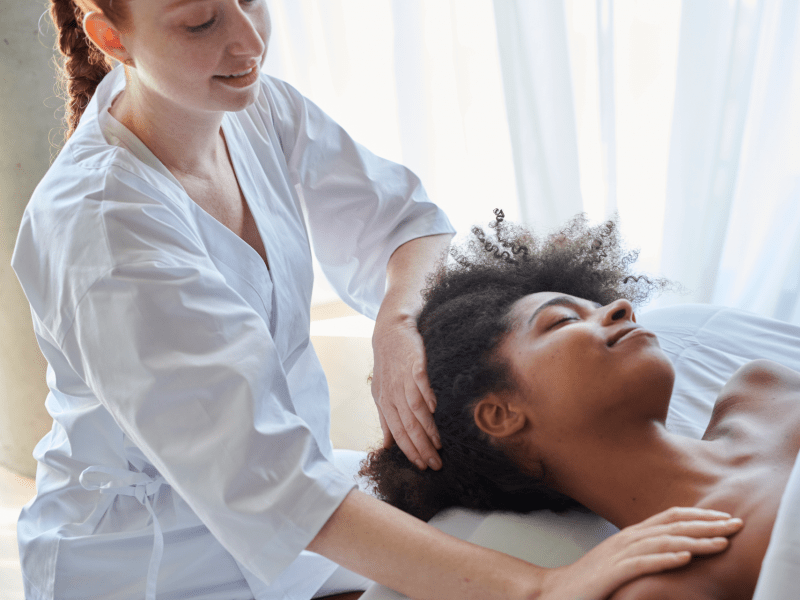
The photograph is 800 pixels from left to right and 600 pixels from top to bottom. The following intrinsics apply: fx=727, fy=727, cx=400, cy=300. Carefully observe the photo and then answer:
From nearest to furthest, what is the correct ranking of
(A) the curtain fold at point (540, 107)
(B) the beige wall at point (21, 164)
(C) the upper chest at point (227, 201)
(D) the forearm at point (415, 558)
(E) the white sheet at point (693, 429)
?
(E) the white sheet at point (693, 429) → (D) the forearm at point (415, 558) → (C) the upper chest at point (227, 201) → (B) the beige wall at point (21, 164) → (A) the curtain fold at point (540, 107)

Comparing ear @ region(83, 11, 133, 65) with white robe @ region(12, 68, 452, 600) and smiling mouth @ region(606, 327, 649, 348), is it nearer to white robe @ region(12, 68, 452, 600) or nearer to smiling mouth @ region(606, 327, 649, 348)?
white robe @ region(12, 68, 452, 600)

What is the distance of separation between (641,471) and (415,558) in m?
0.35

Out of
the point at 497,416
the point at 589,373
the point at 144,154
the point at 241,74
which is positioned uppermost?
the point at 241,74

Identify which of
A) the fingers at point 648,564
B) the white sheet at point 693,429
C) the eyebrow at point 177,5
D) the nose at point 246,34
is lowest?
the white sheet at point 693,429

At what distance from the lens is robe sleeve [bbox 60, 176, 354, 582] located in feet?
3.09

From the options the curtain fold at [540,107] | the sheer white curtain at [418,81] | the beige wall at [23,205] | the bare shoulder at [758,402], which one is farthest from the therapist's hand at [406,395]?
the sheer white curtain at [418,81]

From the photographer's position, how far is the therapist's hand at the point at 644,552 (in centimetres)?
81

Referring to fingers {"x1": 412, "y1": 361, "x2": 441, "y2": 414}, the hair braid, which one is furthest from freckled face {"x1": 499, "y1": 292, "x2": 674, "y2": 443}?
the hair braid

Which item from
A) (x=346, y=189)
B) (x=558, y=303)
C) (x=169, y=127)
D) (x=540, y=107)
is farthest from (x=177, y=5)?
(x=540, y=107)

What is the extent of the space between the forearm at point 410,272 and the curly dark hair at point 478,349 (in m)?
0.03

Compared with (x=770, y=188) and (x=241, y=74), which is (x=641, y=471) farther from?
(x=770, y=188)

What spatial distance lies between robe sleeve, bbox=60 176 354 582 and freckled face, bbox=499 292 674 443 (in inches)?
12.6

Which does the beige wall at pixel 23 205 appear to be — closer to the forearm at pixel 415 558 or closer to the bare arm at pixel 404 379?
the bare arm at pixel 404 379

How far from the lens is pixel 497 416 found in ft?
3.71
